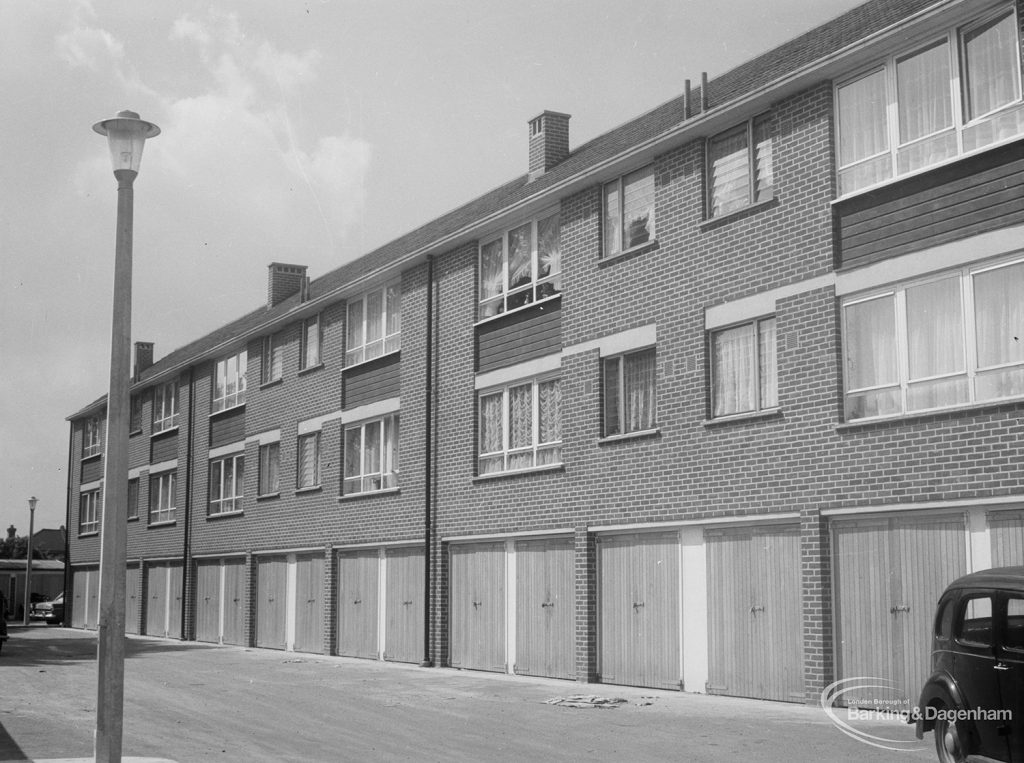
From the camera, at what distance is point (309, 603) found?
3048cm

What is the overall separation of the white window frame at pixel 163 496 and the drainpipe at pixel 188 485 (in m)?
1.55

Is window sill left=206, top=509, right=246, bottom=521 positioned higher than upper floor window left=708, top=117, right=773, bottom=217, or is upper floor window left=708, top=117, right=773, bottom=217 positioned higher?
upper floor window left=708, top=117, right=773, bottom=217

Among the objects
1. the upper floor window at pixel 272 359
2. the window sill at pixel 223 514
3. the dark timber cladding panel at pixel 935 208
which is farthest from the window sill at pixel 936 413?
the window sill at pixel 223 514

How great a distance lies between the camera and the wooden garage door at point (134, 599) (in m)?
42.8

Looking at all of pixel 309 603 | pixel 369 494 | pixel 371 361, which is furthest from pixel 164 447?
pixel 369 494

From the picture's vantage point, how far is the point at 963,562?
13984 mm

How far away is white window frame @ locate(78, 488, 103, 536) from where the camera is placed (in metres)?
49.7

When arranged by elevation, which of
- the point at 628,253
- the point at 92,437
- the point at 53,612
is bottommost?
the point at 53,612

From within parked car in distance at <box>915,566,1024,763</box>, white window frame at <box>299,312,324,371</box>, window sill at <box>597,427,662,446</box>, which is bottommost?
parked car in distance at <box>915,566,1024,763</box>

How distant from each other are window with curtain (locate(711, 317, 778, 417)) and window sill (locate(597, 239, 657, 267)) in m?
2.10

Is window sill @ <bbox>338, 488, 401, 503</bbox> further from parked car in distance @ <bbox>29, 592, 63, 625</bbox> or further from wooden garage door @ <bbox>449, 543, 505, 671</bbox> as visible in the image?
parked car in distance @ <bbox>29, 592, 63, 625</bbox>

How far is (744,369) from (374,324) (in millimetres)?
12752

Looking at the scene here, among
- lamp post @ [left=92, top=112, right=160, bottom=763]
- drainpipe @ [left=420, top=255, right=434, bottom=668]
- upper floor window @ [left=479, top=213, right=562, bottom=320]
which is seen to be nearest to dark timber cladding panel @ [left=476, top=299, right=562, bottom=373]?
upper floor window @ [left=479, top=213, right=562, bottom=320]

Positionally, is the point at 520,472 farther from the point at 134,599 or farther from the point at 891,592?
the point at 134,599
